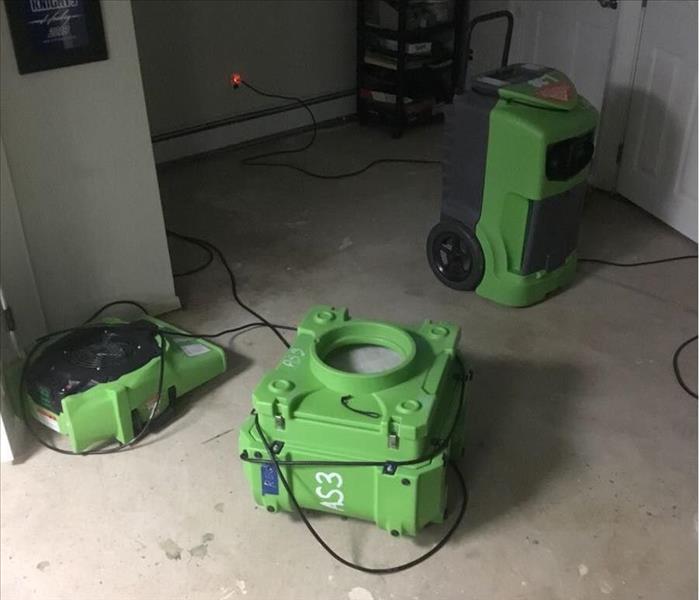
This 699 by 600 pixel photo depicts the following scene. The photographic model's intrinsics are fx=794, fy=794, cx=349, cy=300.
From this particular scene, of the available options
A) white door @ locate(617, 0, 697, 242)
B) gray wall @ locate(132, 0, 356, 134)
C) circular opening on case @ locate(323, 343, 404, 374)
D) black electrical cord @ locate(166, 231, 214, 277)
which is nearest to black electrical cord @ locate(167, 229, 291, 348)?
black electrical cord @ locate(166, 231, 214, 277)

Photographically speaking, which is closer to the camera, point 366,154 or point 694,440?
point 694,440

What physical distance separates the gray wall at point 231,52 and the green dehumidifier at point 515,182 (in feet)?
4.49

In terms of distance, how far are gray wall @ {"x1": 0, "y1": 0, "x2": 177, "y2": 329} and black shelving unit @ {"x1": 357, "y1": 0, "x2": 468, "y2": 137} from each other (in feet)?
5.60

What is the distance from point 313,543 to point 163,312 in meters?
0.98

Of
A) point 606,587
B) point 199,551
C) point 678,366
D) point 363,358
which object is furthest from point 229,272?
point 606,587

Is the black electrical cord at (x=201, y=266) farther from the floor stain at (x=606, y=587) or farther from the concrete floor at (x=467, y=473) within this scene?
the floor stain at (x=606, y=587)

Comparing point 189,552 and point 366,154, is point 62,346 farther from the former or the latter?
point 366,154

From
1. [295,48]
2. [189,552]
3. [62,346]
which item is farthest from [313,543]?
[295,48]

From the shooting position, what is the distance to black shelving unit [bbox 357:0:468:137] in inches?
137

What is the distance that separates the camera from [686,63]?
2.61 meters

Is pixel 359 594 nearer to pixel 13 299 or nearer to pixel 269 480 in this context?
pixel 269 480

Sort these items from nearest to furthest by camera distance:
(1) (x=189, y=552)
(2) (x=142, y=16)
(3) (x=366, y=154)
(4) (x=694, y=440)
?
(1) (x=189, y=552) < (4) (x=694, y=440) < (2) (x=142, y=16) < (3) (x=366, y=154)

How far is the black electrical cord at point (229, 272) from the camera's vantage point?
228 cm

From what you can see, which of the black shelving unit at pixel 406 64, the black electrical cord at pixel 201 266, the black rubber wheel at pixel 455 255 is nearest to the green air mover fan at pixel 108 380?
the black electrical cord at pixel 201 266
